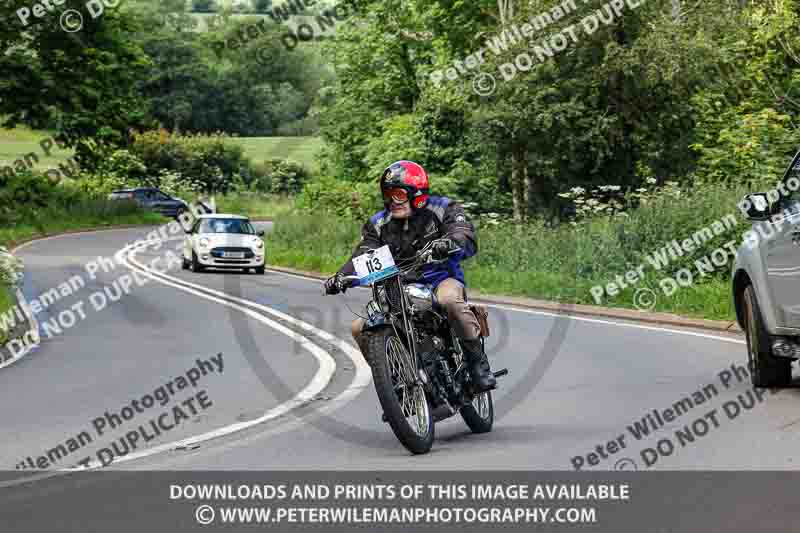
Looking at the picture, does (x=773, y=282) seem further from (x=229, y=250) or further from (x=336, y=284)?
(x=229, y=250)

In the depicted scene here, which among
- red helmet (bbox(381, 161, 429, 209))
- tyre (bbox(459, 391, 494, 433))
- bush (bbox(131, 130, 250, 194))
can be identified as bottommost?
tyre (bbox(459, 391, 494, 433))

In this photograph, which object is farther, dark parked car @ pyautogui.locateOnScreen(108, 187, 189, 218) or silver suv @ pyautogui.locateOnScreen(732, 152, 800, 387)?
dark parked car @ pyautogui.locateOnScreen(108, 187, 189, 218)

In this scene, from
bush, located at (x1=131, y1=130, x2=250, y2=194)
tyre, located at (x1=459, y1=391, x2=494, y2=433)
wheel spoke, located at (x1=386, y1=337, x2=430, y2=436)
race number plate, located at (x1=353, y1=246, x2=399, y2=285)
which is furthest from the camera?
bush, located at (x1=131, y1=130, x2=250, y2=194)

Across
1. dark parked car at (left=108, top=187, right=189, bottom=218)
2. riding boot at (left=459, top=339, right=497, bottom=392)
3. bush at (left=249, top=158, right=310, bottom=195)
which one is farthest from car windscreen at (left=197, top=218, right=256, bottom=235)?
bush at (left=249, top=158, right=310, bottom=195)

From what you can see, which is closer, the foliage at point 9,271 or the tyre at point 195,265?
the foliage at point 9,271

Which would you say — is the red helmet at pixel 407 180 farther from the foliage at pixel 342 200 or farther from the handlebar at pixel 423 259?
the foliage at pixel 342 200

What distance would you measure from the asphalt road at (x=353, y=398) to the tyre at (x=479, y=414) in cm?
10

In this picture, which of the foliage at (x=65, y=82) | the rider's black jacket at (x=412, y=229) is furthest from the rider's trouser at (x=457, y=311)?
the foliage at (x=65, y=82)

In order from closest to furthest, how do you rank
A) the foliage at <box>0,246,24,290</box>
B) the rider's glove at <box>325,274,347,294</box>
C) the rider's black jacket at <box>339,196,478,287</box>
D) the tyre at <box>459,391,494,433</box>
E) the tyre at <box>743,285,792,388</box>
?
the rider's glove at <box>325,274,347,294</box>, the rider's black jacket at <box>339,196,478,287</box>, the tyre at <box>459,391,494,433</box>, the tyre at <box>743,285,792,388</box>, the foliage at <box>0,246,24,290</box>

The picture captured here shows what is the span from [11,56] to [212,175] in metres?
46.7

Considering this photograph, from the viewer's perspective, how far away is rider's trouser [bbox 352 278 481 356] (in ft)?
30.0

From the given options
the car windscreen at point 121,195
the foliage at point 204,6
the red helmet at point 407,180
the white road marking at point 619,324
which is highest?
the foliage at point 204,6

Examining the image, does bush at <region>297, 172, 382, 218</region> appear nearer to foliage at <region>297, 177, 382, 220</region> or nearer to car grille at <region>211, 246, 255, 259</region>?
foliage at <region>297, 177, 382, 220</region>

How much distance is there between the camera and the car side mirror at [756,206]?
1094 centimetres
